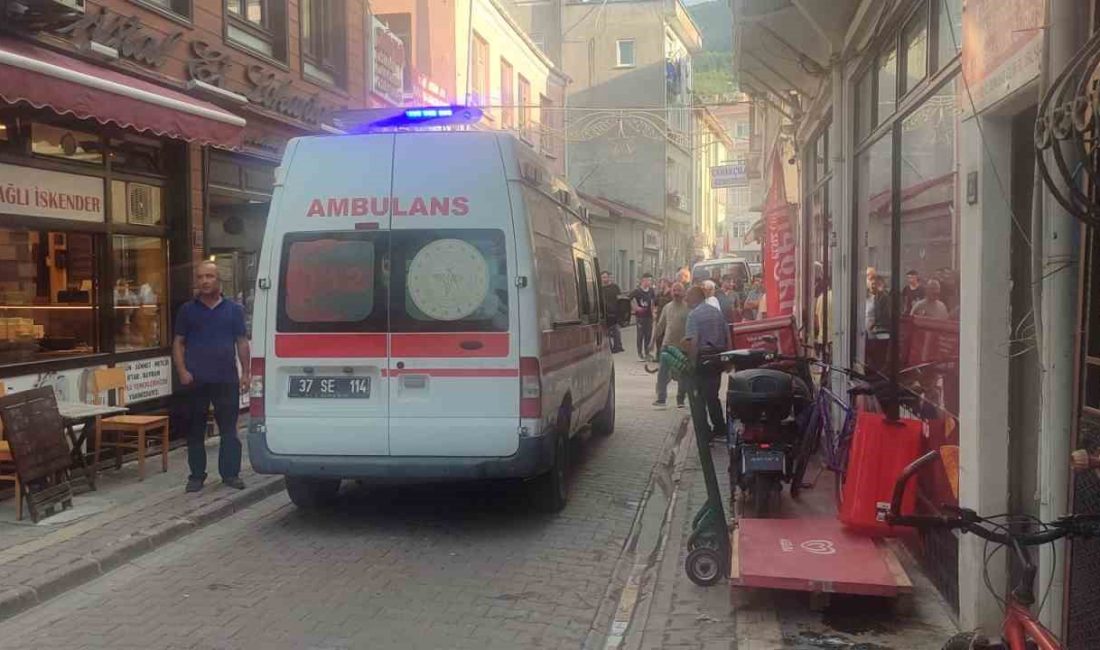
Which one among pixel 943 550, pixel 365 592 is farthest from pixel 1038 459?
pixel 365 592

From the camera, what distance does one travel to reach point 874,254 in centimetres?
752

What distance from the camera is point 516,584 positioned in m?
5.49

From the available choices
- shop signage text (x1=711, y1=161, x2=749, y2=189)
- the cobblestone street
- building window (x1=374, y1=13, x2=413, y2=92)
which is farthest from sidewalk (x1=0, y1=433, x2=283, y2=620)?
shop signage text (x1=711, y1=161, x2=749, y2=189)

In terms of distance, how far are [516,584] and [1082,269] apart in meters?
3.49

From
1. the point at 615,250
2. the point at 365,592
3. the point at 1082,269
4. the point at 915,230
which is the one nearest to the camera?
the point at 1082,269

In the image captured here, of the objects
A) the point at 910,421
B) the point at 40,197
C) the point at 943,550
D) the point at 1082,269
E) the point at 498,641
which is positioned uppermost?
the point at 40,197

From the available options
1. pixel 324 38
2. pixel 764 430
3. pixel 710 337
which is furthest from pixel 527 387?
pixel 324 38

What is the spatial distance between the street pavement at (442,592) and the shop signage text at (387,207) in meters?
2.26

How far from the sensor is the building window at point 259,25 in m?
11.1

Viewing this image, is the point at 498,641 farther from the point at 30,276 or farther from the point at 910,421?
the point at 30,276

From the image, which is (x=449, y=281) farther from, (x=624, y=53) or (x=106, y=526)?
(x=624, y=53)

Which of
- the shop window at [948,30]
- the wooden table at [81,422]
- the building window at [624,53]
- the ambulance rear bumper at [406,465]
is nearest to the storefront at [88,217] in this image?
the wooden table at [81,422]

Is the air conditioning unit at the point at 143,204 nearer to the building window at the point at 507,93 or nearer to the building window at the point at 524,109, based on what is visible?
the building window at the point at 507,93

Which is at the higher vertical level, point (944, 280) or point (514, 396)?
point (944, 280)
